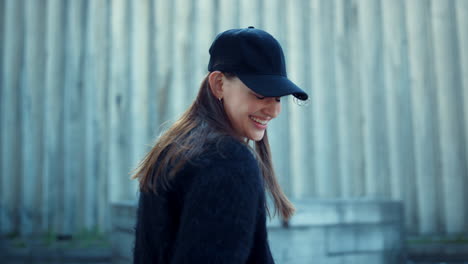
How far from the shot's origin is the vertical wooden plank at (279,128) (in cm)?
400

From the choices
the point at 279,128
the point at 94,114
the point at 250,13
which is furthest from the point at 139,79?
the point at 279,128

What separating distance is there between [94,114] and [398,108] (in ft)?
9.91

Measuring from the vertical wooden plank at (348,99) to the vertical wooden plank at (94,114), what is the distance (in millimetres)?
2210

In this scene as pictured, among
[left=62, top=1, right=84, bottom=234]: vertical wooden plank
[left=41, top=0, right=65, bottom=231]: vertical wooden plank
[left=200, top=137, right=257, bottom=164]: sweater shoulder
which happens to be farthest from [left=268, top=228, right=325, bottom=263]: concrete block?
[left=41, top=0, right=65, bottom=231]: vertical wooden plank

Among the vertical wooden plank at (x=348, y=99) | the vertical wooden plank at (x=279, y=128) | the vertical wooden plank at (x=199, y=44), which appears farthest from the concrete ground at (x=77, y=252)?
the vertical wooden plank at (x=199, y=44)

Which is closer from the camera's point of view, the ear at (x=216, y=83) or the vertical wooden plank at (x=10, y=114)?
the ear at (x=216, y=83)

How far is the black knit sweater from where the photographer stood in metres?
0.85

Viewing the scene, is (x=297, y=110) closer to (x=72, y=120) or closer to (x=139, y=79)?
(x=139, y=79)

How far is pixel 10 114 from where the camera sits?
4000mm

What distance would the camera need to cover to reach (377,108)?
406 centimetres

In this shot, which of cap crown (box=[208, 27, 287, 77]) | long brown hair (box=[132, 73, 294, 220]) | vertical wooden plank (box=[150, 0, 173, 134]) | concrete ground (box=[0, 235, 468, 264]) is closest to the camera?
long brown hair (box=[132, 73, 294, 220])

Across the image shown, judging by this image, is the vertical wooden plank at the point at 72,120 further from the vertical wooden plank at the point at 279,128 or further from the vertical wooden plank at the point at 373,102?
the vertical wooden plank at the point at 373,102

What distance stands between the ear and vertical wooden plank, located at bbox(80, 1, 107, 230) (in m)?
3.06

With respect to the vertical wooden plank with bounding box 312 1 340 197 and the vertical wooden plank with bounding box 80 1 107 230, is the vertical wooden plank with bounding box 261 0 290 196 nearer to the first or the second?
the vertical wooden plank with bounding box 312 1 340 197
